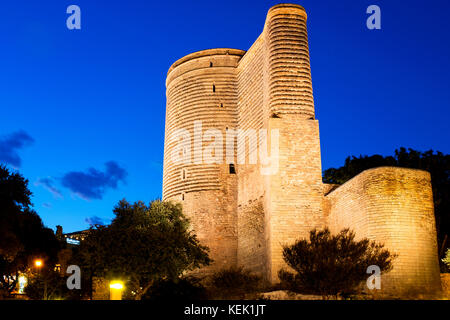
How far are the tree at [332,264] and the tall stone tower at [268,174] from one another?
134cm

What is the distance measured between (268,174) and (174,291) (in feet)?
18.5

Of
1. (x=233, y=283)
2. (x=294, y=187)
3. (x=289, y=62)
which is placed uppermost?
(x=289, y=62)

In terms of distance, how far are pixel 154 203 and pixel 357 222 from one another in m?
9.38

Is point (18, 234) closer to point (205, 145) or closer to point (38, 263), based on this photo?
point (38, 263)

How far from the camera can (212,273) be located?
78.0 ft

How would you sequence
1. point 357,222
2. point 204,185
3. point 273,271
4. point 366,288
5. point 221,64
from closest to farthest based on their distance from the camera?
point 366,288 → point 357,222 → point 273,271 → point 204,185 → point 221,64

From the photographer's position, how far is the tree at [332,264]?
1485 centimetres

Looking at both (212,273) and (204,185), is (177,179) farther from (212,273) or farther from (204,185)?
(212,273)

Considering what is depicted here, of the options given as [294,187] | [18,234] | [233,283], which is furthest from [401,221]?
[18,234]

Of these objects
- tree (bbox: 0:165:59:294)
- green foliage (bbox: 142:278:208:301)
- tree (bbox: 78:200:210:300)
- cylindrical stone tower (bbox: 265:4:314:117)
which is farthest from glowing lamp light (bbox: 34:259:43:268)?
cylindrical stone tower (bbox: 265:4:314:117)

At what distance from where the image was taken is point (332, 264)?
14.9 m

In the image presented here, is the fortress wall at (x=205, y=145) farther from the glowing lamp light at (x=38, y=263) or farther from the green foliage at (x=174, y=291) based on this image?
the glowing lamp light at (x=38, y=263)

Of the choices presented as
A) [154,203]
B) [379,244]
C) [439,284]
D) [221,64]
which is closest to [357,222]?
[379,244]

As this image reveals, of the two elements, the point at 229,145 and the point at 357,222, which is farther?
the point at 229,145
